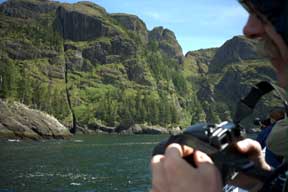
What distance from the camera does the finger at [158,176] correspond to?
5.42 ft

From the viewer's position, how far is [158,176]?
1664 millimetres

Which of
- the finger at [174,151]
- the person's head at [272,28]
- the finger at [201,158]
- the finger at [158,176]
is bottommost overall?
the finger at [158,176]

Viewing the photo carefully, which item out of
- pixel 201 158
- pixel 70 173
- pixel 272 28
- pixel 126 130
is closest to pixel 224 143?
pixel 201 158

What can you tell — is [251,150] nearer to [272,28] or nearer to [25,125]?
[272,28]

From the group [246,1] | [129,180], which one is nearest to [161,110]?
[129,180]

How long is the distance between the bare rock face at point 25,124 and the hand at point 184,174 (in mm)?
107285

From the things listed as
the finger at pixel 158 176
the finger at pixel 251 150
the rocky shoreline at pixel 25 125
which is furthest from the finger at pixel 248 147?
the rocky shoreline at pixel 25 125

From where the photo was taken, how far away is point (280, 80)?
5.72 feet

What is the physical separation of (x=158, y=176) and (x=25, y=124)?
4346 inches

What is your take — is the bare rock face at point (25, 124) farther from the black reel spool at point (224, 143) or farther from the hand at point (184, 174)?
the hand at point (184, 174)

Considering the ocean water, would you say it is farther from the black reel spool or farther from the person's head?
the person's head

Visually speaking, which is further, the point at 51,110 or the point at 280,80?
the point at 51,110

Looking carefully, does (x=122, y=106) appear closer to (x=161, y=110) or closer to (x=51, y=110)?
(x=161, y=110)

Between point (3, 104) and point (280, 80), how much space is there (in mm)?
117003
